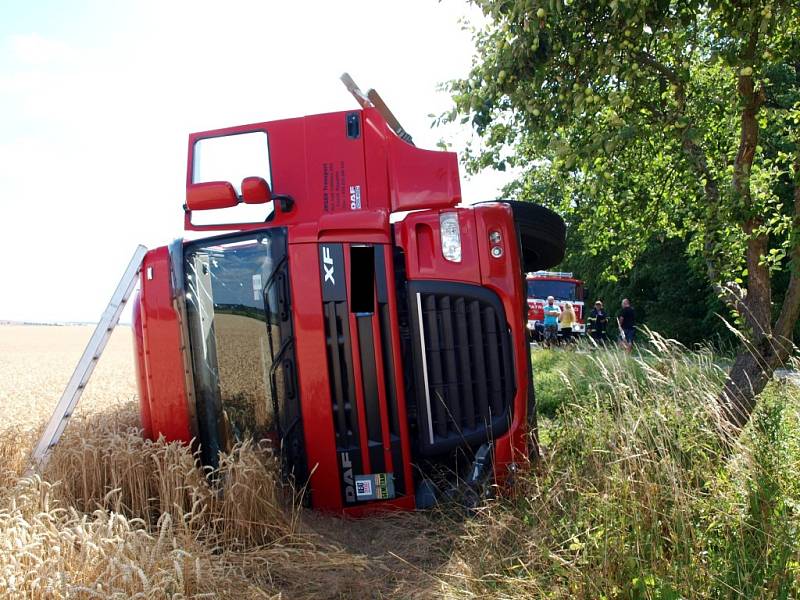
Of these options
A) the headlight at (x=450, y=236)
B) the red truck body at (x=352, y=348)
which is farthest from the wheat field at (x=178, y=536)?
the headlight at (x=450, y=236)

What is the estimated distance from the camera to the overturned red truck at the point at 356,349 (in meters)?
4.55

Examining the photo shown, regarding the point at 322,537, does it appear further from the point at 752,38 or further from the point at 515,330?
the point at 752,38

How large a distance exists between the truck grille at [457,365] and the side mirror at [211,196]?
5.06ft

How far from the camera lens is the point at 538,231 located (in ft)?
17.0

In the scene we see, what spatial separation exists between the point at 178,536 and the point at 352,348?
5.18 ft

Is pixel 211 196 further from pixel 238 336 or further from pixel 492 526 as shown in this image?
pixel 492 526

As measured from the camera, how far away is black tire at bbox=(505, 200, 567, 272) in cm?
512

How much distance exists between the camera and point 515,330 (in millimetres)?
4602

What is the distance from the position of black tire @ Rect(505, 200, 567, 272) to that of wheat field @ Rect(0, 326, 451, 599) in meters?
2.17

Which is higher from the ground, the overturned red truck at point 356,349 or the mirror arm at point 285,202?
the mirror arm at point 285,202

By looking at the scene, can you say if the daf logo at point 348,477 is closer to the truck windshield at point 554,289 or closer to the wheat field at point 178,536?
the wheat field at point 178,536

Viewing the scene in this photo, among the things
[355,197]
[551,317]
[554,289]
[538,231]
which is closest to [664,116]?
[538,231]

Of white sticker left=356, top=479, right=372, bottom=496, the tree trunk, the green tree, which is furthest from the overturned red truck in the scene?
the tree trunk

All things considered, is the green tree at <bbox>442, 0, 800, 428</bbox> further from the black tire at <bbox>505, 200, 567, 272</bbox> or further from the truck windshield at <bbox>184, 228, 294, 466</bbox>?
the truck windshield at <bbox>184, 228, 294, 466</bbox>
